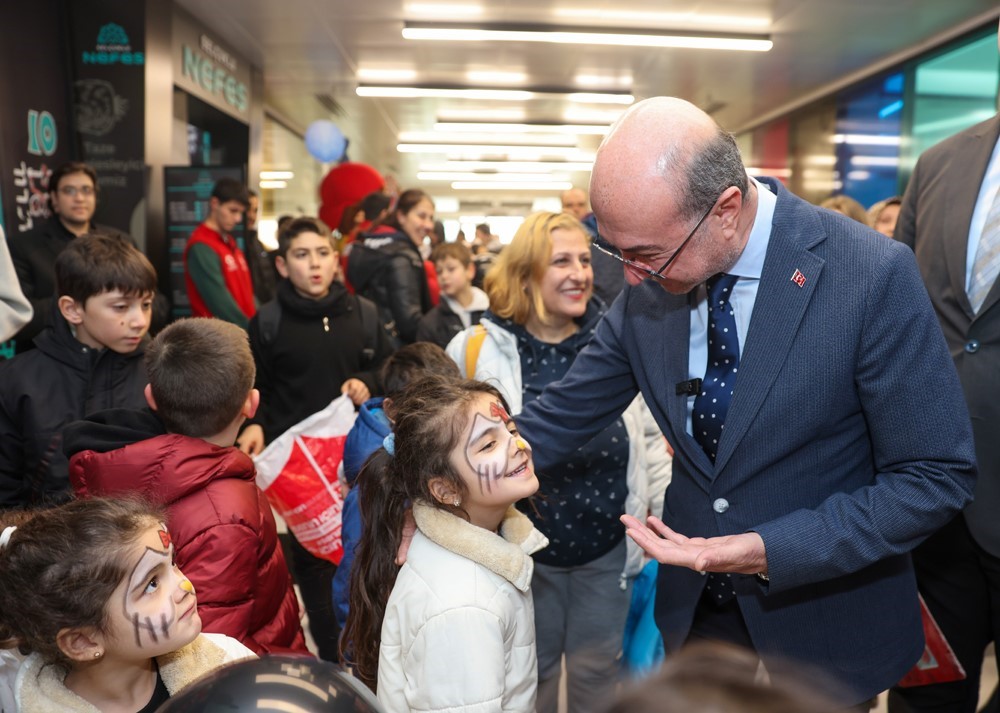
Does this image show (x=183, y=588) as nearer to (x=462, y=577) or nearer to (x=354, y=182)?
(x=462, y=577)

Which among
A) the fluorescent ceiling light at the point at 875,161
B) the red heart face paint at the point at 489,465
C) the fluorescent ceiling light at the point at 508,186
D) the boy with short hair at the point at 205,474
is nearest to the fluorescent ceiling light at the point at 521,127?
the fluorescent ceiling light at the point at 875,161

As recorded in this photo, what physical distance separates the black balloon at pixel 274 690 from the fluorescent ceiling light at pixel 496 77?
8.94 meters

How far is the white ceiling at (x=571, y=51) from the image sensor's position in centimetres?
713

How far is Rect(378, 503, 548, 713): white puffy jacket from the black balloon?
595mm

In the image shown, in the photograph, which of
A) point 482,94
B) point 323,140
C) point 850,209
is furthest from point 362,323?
point 482,94

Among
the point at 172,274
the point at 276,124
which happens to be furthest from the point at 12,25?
the point at 276,124

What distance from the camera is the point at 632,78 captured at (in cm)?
958

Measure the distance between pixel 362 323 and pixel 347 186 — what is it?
4.13m

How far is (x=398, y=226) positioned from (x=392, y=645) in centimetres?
402

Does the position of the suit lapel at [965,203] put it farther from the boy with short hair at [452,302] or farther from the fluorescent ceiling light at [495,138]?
the fluorescent ceiling light at [495,138]

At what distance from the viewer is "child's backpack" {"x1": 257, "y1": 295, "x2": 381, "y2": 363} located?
10.7ft

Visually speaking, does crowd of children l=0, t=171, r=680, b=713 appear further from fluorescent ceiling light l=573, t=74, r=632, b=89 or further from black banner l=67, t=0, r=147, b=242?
fluorescent ceiling light l=573, t=74, r=632, b=89

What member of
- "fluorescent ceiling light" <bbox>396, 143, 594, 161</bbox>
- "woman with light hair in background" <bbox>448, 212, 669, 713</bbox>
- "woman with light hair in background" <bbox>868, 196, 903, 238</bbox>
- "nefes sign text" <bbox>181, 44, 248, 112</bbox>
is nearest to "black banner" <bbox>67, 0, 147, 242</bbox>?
"nefes sign text" <bbox>181, 44, 248, 112</bbox>

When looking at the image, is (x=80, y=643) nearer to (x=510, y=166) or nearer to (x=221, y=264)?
(x=221, y=264)
